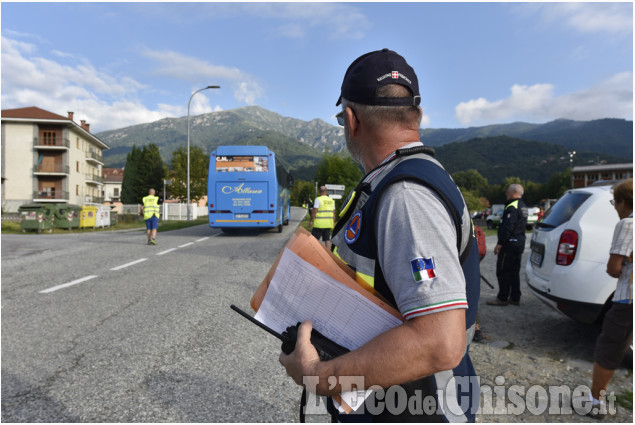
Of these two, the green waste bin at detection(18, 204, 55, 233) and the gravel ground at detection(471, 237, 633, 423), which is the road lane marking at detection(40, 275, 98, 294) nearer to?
the gravel ground at detection(471, 237, 633, 423)

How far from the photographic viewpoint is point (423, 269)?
43.5 inches

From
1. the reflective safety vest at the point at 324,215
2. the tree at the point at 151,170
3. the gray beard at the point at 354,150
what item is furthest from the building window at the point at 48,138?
the gray beard at the point at 354,150

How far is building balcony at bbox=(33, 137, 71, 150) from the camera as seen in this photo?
170ft

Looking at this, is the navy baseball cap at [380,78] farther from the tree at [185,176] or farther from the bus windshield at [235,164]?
the tree at [185,176]

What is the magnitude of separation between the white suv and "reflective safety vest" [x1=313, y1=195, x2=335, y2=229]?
8024mm

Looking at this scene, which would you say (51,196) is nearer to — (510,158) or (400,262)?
(400,262)

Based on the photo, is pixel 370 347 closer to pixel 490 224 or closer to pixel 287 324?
pixel 287 324

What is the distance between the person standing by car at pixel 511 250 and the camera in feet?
21.9

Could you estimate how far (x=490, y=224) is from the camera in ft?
154

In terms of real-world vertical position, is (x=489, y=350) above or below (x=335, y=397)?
below

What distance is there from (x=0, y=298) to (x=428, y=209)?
7488 mm

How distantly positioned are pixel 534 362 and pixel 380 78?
13.0 ft

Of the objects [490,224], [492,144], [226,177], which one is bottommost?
[490,224]

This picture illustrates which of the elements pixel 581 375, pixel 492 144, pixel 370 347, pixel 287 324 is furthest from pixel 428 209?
pixel 492 144
